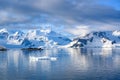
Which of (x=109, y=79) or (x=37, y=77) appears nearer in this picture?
(x=109, y=79)

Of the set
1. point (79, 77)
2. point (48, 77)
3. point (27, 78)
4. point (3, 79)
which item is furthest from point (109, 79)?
point (3, 79)

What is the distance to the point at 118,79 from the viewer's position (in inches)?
2483

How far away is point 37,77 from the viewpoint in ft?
223

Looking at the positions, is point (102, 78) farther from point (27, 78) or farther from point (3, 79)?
point (3, 79)

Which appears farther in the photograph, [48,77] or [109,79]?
[48,77]

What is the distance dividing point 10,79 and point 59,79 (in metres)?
10.7

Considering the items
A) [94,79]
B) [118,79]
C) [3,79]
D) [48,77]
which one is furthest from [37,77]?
[118,79]

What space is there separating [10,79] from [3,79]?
151 cm

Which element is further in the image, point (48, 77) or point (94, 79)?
point (48, 77)

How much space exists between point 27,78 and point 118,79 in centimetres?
1995

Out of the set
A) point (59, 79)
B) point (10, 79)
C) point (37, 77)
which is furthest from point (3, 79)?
point (59, 79)

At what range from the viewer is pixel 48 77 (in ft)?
222

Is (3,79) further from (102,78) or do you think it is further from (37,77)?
(102,78)

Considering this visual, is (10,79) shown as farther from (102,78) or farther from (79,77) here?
(102,78)
